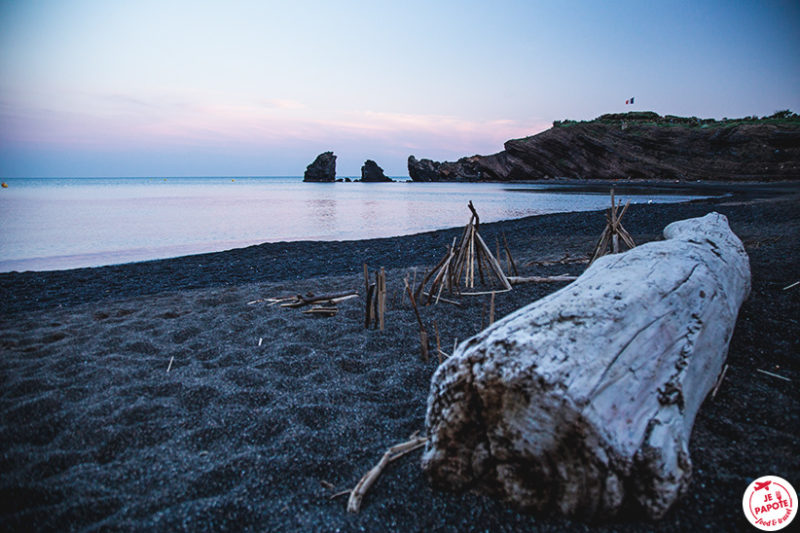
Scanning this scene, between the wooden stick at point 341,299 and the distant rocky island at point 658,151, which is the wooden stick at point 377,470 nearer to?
the wooden stick at point 341,299

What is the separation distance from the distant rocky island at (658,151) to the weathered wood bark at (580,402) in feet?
151

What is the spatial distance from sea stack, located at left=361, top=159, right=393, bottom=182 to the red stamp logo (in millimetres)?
93878

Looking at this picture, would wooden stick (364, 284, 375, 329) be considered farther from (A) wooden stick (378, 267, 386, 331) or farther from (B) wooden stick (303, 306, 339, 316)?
(B) wooden stick (303, 306, 339, 316)

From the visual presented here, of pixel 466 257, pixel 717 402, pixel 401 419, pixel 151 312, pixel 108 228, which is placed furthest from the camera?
pixel 108 228

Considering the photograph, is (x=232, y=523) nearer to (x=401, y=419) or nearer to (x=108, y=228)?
(x=401, y=419)

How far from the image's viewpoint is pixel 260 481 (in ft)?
6.57

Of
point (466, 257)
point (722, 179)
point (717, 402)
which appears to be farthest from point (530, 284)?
point (722, 179)

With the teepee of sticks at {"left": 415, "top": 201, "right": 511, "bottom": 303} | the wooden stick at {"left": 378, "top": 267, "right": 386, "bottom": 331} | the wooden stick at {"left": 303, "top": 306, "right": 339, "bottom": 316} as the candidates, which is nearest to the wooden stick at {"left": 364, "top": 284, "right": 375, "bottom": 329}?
the wooden stick at {"left": 378, "top": 267, "right": 386, "bottom": 331}

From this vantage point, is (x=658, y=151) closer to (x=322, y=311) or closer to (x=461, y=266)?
(x=461, y=266)

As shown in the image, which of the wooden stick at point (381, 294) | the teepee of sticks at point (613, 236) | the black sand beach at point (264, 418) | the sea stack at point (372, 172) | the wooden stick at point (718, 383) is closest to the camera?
the black sand beach at point (264, 418)

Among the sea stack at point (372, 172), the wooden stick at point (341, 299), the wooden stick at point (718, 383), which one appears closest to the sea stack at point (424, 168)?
the sea stack at point (372, 172)

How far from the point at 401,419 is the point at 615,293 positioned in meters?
1.49

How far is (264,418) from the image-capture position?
8.39 ft

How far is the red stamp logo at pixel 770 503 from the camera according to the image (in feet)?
5.21
